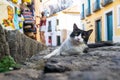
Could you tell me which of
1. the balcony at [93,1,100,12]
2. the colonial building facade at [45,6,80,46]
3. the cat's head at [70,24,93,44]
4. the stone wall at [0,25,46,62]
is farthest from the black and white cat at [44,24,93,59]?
the colonial building facade at [45,6,80,46]

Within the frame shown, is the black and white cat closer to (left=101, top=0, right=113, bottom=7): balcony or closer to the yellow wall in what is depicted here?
the yellow wall

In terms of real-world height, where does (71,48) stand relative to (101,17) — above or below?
below

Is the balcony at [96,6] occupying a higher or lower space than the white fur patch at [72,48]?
higher

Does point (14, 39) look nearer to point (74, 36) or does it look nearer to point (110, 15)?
point (74, 36)

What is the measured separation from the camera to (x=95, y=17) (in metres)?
27.3

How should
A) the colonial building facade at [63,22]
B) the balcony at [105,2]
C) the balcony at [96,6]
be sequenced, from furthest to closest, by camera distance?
the colonial building facade at [63,22] < the balcony at [96,6] < the balcony at [105,2]

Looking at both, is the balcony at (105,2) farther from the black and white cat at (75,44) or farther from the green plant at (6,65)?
the green plant at (6,65)

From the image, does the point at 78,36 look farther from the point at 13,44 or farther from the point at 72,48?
the point at 13,44

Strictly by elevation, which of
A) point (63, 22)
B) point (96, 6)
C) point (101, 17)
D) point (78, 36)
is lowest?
point (78, 36)

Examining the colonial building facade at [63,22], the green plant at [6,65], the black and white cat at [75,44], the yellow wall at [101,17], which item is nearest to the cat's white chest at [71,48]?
the black and white cat at [75,44]

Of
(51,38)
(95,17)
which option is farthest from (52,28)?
(95,17)

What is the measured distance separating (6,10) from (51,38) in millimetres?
42092

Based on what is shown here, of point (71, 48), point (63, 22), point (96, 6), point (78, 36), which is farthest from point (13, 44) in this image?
point (63, 22)

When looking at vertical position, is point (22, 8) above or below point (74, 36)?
→ above
